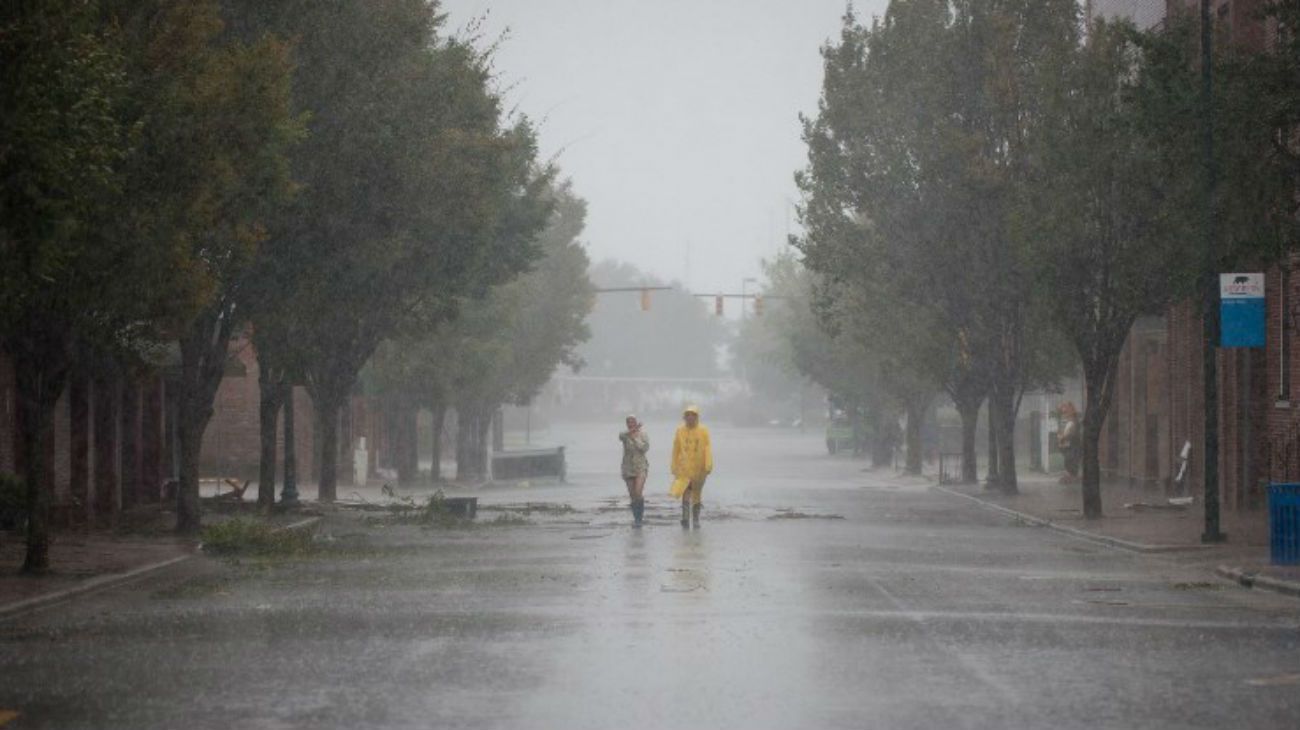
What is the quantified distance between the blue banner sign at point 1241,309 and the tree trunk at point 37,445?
13996 millimetres

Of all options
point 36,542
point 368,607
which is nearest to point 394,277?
point 36,542

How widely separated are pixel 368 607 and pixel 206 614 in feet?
4.52

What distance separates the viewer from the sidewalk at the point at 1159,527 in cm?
2275

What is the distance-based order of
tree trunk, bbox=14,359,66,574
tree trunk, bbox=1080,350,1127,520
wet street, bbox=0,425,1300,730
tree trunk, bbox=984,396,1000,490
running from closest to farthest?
wet street, bbox=0,425,1300,730, tree trunk, bbox=14,359,66,574, tree trunk, bbox=1080,350,1127,520, tree trunk, bbox=984,396,1000,490

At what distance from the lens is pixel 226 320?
31109mm

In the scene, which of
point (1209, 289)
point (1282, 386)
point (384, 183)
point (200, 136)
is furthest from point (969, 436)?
point (200, 136)

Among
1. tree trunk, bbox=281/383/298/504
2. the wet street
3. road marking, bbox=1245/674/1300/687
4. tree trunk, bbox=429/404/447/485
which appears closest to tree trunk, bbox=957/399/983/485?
tree trunk, bbox=429/404/447/485

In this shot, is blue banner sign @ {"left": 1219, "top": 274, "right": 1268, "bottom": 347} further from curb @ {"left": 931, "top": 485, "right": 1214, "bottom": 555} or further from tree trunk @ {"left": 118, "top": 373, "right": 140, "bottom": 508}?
tree trunk @ {"left": 118, "top": 373, "right": 140, "bottom": 508}

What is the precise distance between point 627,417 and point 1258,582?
12563mm

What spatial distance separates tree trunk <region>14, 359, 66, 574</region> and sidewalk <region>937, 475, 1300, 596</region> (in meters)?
12.4

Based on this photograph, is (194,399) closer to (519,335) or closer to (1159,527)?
(1159,527)

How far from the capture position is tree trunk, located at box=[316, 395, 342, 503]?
139 feet

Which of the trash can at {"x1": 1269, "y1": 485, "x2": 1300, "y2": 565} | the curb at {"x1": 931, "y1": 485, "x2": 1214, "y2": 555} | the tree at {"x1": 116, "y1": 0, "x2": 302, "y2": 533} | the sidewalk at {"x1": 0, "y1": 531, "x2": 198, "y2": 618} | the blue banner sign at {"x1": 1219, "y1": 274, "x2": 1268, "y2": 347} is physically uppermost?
the tree at {"x1": 116, "y1": 0, "x2": 302, "y2": 533}

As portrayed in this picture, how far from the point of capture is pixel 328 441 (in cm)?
4309
